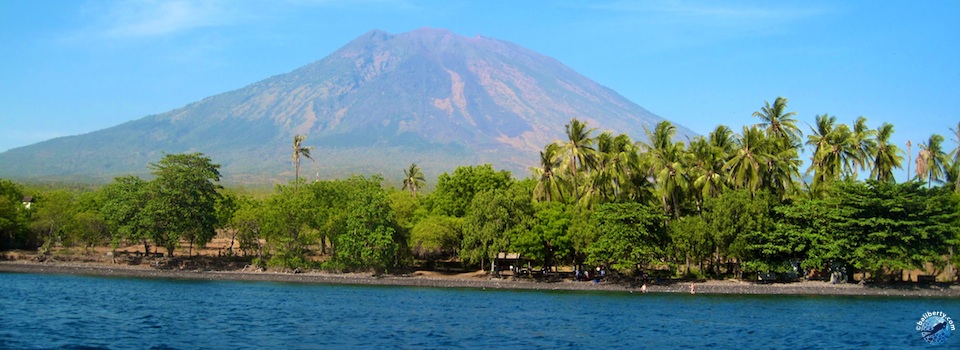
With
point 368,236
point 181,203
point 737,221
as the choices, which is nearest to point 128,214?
point 181,203

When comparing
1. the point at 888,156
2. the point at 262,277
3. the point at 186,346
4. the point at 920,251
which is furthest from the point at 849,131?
the point at 186,346

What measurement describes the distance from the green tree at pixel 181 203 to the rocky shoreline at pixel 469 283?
12.1 ft

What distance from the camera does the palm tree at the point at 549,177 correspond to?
67750 mm

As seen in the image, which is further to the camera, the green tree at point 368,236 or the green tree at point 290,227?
the green tree at point 290,227

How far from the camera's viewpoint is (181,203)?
70.2m

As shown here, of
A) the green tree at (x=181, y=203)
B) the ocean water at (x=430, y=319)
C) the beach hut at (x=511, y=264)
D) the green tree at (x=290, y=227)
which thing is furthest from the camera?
the green tree at (x=181, y=203)

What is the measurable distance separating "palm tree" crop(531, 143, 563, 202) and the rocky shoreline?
889 centimetres

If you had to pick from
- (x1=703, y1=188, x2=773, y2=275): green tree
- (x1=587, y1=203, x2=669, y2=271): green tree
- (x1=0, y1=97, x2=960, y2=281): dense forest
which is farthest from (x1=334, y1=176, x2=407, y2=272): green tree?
(x1=703, y1=188, x2=773, y2=275): green tree

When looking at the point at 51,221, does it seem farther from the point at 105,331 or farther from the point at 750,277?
the point at 750,277

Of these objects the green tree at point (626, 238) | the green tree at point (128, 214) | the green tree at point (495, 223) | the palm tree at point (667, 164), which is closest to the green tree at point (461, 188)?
the green tree at point (495, 223)

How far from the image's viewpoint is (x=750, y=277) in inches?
2411

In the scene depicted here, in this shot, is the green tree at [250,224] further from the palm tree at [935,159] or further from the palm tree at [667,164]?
the palm tree at [935,159]

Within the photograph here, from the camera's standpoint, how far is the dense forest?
5559cm

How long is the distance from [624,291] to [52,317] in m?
37.1
